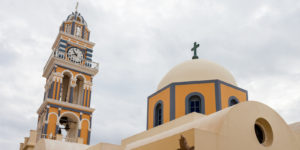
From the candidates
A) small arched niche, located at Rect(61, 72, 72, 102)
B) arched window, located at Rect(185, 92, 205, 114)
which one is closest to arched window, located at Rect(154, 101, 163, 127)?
arched window, located at Rect(185, 92, 205, 114)

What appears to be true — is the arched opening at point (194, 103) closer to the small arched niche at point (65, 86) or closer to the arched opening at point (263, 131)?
the arched opening at point (263, 131)

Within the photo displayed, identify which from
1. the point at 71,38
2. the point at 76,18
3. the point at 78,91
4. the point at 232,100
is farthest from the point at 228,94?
the point at 76,18

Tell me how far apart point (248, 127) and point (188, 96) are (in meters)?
4.05

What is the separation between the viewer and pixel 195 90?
1245cm

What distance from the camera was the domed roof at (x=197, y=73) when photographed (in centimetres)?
1291

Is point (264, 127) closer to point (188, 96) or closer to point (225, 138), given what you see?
point (225, 138)

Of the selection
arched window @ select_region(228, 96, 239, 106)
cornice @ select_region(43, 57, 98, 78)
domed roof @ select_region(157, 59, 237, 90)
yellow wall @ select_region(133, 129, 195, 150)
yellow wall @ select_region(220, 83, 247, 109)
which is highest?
cornice @ select_region(43, 57, 98, 78)

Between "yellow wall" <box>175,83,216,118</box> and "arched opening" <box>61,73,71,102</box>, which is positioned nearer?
"yellow wall" <box>175,83,216,118</box>

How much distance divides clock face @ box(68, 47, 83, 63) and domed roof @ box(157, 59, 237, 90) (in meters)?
9.60

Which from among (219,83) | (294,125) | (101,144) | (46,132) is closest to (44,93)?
(46,132)

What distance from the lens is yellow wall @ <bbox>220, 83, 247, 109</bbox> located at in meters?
12.1

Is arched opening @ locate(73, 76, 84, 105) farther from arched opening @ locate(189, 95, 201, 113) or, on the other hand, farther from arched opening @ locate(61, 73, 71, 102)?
arched opening @ locate(189, 95, 201, 113)

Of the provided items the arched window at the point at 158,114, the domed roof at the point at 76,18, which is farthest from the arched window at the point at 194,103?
the domed roof at the point at 76,18

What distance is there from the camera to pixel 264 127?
9117 mm
